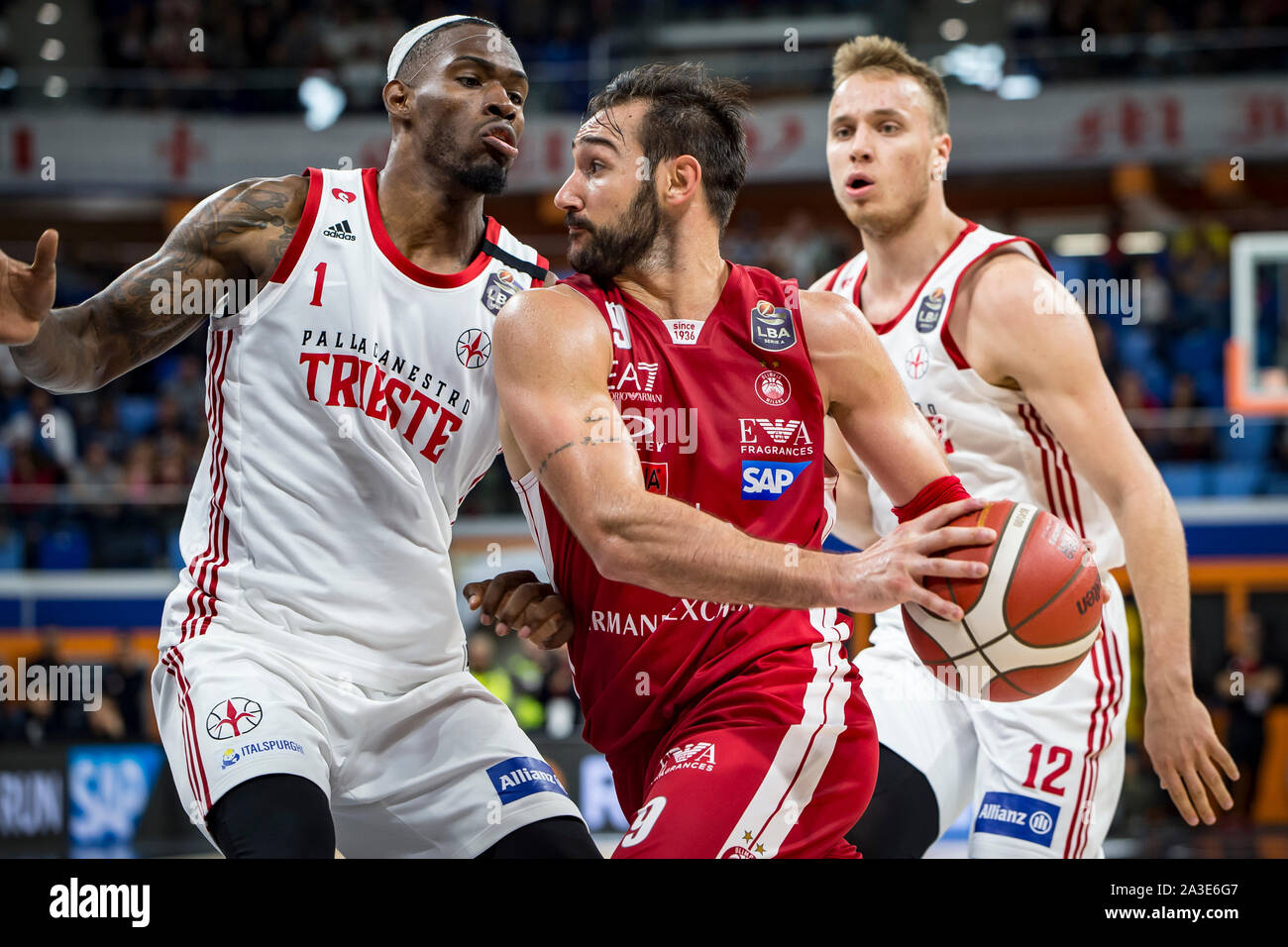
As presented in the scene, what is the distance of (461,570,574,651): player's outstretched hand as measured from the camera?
3.25 m

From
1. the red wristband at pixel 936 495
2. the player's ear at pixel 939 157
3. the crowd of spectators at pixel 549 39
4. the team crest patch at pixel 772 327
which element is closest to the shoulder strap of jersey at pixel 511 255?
the team crest patch at pixel 772 327

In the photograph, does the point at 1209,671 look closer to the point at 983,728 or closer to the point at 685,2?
the point at 685,2

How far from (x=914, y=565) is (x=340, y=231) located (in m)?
1.82

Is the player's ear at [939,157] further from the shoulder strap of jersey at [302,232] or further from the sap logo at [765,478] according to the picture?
the shoulder strap of jersey at [302,232]

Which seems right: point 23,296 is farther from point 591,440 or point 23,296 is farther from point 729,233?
point 729,233

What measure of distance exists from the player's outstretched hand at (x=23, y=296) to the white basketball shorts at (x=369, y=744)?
83cm

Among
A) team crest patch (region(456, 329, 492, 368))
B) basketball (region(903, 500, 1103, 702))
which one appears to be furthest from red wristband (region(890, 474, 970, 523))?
team crest patch (region(456, 329, 492, 368))

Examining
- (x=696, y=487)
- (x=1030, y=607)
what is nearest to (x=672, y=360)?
(x=696, y=487)

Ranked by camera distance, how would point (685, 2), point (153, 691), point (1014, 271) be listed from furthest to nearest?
point (685, 2)
point (1014, 271)
point (153, 691)

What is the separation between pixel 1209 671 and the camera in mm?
14133

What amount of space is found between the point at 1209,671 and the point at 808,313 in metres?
12.3

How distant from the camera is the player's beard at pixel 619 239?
129 inches
